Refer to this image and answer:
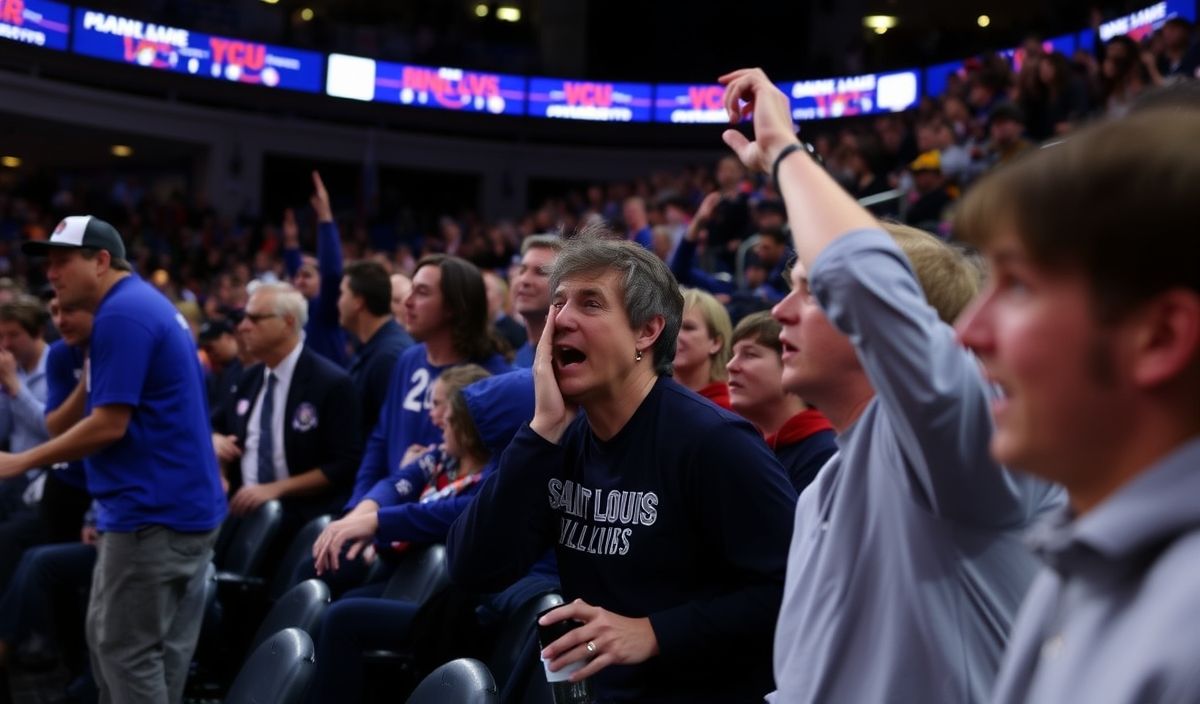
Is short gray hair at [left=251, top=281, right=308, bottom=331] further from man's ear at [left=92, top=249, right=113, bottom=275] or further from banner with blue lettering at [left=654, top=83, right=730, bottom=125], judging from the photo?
banner with blue lettering at [left=654, top=83, right=730, bottom=125]

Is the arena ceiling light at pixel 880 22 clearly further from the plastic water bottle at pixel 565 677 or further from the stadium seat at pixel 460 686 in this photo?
the plastic water bottle at pixel 565 677

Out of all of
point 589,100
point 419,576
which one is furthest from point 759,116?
point 589,100

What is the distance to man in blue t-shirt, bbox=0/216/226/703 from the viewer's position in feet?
12.0

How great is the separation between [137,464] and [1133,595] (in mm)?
3462

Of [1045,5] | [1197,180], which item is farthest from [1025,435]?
[1045,5]

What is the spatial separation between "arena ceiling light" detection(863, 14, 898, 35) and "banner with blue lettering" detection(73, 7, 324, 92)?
376 inches

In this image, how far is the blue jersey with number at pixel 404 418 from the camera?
4434 mm

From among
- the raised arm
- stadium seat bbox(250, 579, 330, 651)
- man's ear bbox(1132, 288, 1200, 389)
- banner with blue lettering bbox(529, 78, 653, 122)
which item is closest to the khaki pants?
stadium seat bbox(250, 579, 330, 651)

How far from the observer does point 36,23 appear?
607 inches

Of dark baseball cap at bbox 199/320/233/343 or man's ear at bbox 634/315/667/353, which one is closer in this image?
man's ear at bbox 634/315/667/353

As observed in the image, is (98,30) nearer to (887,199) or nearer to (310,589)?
(887,199)

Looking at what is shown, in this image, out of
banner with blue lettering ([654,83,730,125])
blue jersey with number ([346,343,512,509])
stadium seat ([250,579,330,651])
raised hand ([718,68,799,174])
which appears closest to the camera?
raised hand ([718,68,799,174])

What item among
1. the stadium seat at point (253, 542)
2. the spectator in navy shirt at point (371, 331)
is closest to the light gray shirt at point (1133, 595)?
the stadium seat at point (253, 542)

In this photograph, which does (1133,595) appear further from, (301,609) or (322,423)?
(322,423)
